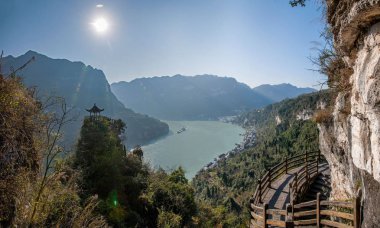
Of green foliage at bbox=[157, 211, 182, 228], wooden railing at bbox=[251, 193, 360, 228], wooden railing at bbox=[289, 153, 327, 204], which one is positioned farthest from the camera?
green foliage at bbox=[157, 211, 182, 228]

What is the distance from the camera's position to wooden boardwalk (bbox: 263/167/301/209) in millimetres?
11211

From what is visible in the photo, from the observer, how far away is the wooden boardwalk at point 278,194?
11.2 m

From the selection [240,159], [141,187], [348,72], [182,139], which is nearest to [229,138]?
[182,139]

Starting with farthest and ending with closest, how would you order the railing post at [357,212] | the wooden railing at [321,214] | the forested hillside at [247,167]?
the forested hillside at [247,167]
the wooden railing at [321,214]
the railing post at [357,212]

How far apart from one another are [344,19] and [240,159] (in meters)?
105

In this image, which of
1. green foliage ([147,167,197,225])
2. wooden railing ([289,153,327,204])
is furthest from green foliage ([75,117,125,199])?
wooden railing ([289,153,327,204])

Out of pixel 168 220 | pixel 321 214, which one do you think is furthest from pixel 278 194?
pixel 168 220

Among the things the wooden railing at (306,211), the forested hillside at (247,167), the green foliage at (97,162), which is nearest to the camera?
the wooden railing at (306,211)

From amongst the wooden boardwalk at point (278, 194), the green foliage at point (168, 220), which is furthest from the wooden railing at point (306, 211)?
the green foliage at point (168, 220)

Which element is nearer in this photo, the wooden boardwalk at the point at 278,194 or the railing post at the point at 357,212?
the railing post at the point at 357,212

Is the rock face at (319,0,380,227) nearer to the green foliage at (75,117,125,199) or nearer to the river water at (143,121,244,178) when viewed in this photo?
the green foliage at (75,117,125,199)

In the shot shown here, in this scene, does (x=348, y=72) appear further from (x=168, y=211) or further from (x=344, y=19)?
(x=168, y=211)

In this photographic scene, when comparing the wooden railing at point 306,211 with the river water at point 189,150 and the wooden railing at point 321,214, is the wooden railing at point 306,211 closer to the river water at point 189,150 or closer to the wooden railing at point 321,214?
the wooden railing at point 321,214

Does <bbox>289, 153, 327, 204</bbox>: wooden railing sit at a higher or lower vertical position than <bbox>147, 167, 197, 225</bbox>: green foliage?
higher
